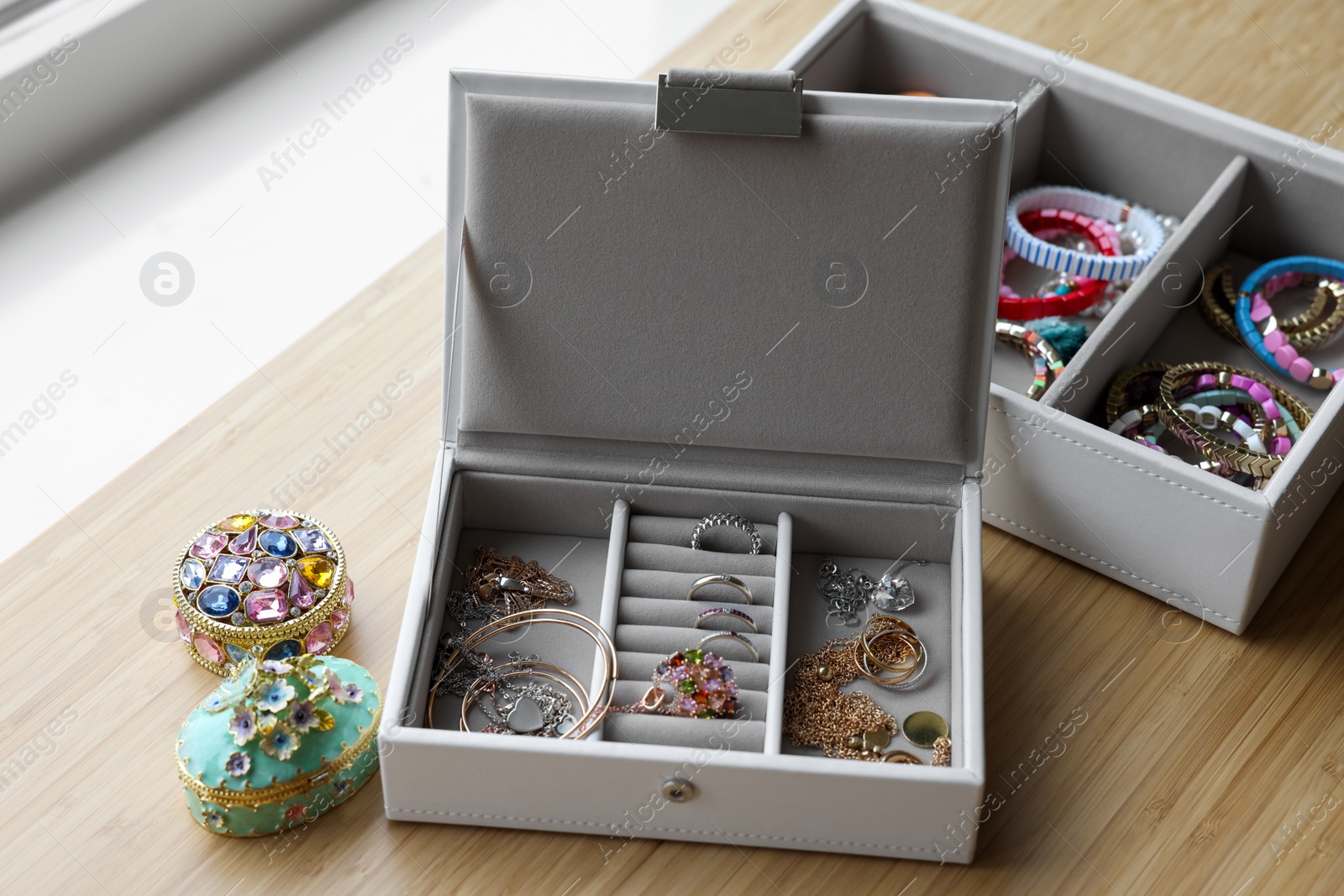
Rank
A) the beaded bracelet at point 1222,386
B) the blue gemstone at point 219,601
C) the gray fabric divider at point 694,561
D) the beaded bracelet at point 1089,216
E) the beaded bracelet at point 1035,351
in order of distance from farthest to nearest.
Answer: the beaded bracelet at point 1089,216 < the beaded bracelet at point 1035,351 < the beaded bracelet at point 1222,386 < the gray fabric divider at point 694,561 < the blue gemstone at point 219,601

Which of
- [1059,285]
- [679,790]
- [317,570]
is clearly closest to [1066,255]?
[1059,285]

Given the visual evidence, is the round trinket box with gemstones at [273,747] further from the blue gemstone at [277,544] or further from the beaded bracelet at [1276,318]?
the beaded bracelet at [1276,318]

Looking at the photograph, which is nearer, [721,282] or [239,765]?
[239,765]

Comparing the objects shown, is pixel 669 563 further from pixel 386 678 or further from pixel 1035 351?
pixel 1035 351

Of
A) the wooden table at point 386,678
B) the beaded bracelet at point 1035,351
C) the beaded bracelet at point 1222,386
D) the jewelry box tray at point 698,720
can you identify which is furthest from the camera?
the beaded bracelet at point 1035,351

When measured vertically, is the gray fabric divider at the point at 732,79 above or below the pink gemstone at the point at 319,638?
above

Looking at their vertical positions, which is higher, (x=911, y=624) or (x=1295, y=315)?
(x=1295, y=315)

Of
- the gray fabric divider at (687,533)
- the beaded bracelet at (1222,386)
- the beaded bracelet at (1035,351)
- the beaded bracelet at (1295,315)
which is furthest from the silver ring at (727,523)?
the beaded bracelet at (1295,315)

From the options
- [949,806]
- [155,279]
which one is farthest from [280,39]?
[949,806]
